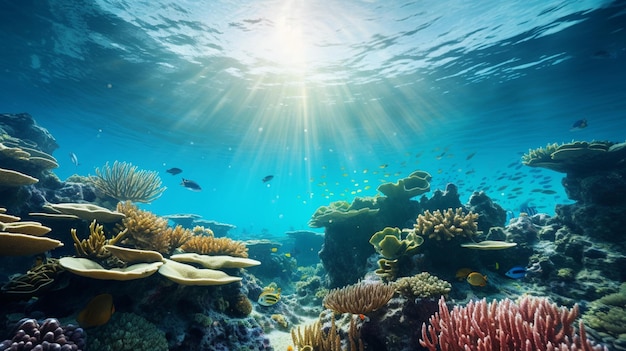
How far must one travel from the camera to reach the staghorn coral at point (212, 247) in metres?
6.28

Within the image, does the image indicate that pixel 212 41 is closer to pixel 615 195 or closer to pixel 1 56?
pixel 1 56

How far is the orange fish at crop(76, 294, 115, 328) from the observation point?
3748 mm

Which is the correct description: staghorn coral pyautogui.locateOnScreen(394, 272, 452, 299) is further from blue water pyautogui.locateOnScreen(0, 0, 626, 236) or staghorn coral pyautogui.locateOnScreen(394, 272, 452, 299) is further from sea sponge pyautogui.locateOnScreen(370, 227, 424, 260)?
blue water pyautogui.locateOnScreen(0, 0, 626, 236)

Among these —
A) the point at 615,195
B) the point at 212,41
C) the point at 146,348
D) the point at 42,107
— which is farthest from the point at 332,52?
the point at 42,107

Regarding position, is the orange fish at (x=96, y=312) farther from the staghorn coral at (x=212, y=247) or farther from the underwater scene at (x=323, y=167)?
the staghorn coral at (x=212, y=247)

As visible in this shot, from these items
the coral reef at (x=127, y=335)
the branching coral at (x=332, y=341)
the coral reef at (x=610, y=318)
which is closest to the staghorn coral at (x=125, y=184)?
the coral reef at (x=127, y=335)

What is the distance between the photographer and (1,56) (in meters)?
16.7

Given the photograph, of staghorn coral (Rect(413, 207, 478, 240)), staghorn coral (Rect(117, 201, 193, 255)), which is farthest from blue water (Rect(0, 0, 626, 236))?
staghorn coral (Rect(117, 201, 193, 255))

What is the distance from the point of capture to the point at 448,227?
21.0 ft

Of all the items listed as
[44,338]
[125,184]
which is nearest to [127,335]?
[44,338]

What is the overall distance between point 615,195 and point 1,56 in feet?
102

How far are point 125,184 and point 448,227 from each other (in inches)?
407

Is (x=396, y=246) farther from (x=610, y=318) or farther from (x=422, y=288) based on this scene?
(x=610, y=318)

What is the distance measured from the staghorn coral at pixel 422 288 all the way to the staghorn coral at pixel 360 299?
26cm
